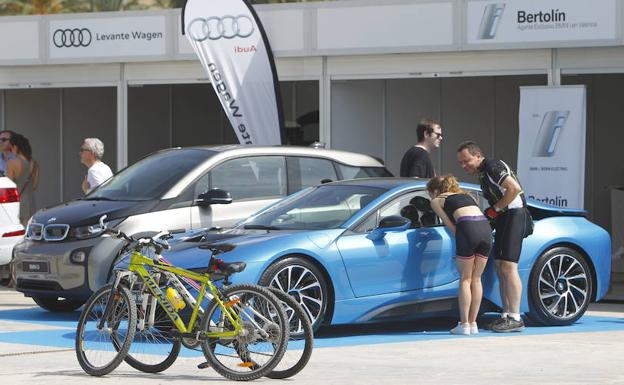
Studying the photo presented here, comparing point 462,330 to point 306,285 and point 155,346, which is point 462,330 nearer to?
point 306,285

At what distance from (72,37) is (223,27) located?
2.61m

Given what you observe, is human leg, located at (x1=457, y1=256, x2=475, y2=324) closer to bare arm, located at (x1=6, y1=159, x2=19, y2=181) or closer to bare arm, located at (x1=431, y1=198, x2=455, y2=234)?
bare arm, located at (x1=431, y1=198, x2=455, y2=234)

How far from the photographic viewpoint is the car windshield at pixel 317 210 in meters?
11.8

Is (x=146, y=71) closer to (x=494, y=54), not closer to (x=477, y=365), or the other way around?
(x=494, y=54)

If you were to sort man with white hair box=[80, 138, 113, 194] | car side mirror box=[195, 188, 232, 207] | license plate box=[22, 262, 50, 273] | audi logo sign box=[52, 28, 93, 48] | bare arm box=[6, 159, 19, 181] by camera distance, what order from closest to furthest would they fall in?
car side mirror box=[195, 188, 232, 207]
license plate box=[22, 262, 50, 273]
man with white hair box=[80, 138, 113, 194]
bare arm box=[6, 159, 19, 181]
audi logo sign box=[52, 28, 93, 48]

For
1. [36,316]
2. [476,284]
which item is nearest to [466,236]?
[476,284]

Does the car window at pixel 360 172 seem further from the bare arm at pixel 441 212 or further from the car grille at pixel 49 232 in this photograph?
the car grille at pixel 49 232

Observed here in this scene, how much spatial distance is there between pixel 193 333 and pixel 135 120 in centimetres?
1559

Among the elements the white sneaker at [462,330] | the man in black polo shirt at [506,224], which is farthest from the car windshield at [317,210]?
the white sneaker at [462,330]

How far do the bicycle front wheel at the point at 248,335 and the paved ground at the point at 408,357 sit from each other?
18 cm

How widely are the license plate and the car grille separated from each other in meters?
0.24

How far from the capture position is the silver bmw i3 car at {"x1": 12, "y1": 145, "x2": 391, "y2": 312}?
12.9 metres

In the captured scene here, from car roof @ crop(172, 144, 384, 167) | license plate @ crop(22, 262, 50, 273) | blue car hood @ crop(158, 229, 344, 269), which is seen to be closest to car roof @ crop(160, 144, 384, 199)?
car roof @ crop(172, 144, 384, 167)

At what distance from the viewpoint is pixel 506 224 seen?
12.0 m
